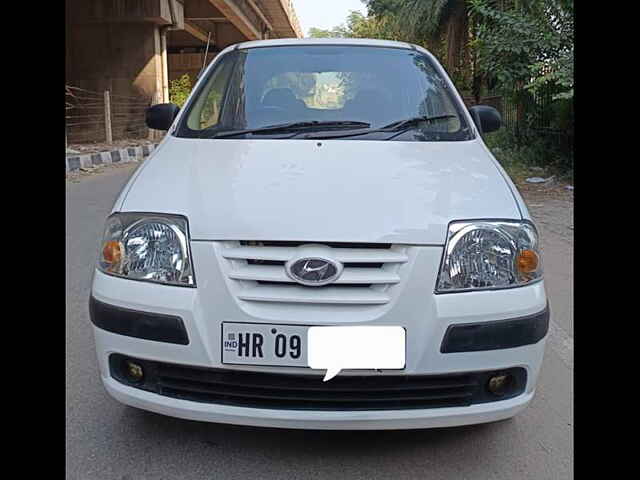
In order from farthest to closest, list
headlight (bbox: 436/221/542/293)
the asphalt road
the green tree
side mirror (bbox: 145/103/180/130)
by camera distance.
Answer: the green tree → side mirror (bbox: 145/103/180/130) → the asphalt road → headlight (bbox: 436/221/542/293)

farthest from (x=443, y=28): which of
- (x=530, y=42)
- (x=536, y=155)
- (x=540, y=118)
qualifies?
(x=530, y=42)

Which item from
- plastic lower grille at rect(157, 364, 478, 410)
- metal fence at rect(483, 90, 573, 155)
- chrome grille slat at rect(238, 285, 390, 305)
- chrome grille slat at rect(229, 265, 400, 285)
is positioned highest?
metal fence at rect(483, 90, 573, 155)

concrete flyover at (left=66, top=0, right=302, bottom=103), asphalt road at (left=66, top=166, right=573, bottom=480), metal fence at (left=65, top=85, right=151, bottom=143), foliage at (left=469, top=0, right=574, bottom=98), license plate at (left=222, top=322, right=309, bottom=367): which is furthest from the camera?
concrete flyover at (left=66, top=0, right=302, bottom=103)

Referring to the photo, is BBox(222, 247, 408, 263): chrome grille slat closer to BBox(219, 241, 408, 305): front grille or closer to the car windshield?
BBox(219, 241, 408, 305): front grille

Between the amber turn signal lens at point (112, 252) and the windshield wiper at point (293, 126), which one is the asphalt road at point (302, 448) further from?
the windshield wiper at point (293, 126)

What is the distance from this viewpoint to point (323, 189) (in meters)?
2.42

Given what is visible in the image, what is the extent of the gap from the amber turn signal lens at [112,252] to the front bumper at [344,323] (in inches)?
7.3

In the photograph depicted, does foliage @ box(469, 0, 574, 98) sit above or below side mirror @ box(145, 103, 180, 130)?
above

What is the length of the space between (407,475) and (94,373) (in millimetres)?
1611

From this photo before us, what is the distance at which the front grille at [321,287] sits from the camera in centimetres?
216

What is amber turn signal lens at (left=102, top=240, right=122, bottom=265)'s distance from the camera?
236 cm

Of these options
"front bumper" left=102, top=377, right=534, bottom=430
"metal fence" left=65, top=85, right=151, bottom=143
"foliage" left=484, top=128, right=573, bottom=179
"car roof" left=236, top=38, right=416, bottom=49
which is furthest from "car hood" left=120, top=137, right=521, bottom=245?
"metal fence" left=65, top=85, right=151, bottom=143
